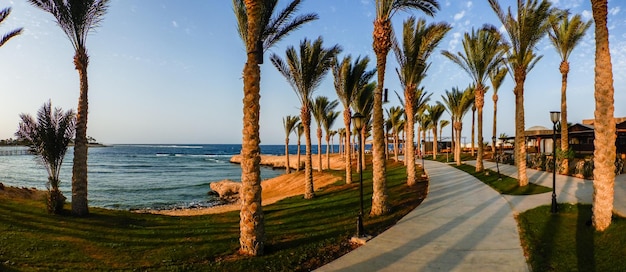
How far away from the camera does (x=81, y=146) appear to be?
38.5 ft

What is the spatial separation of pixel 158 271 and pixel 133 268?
2.35 ft

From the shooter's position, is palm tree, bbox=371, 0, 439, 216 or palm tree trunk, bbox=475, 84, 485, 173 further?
palm tree trunk, bbox=475, 84, 485, 173

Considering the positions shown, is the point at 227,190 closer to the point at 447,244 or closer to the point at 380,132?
the point at 380,132

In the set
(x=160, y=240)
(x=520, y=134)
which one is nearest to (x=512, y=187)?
(x=520, y=134)

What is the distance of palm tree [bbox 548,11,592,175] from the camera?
67.1 feet


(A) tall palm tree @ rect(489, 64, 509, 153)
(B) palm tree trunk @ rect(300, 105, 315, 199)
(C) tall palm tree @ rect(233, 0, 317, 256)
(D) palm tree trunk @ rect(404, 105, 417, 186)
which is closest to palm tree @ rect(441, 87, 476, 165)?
(A) tall palm tree @ rect(489, 64, 509, 153)

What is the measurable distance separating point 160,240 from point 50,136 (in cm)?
679

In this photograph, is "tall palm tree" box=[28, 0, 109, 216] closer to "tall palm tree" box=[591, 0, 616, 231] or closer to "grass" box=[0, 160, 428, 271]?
"grass" box=[0, 160, 428, 271]

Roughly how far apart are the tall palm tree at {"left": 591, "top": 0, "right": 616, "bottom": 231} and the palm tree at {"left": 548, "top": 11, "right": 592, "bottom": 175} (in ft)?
49.3

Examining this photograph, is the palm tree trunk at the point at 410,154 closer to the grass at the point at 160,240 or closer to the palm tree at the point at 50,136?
the grass at the point at 160,240

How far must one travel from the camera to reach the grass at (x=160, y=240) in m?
7.07

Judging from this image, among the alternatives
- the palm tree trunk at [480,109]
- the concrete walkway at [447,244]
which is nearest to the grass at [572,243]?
the concrete walkway at [447,244]

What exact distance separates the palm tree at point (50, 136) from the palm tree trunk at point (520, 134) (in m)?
20.4

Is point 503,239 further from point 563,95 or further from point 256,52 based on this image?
point 563,95
